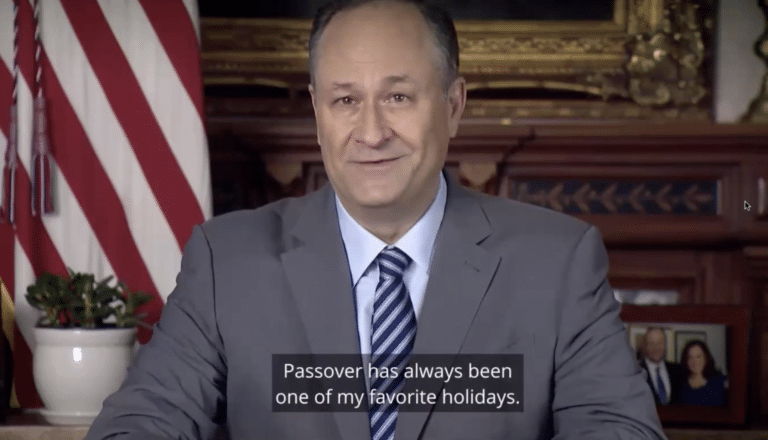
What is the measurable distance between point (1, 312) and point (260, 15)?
1.06 metres

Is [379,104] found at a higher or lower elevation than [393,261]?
higher

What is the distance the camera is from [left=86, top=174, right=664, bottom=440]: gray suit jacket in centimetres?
166

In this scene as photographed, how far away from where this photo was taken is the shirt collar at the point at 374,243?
1810 millimetres


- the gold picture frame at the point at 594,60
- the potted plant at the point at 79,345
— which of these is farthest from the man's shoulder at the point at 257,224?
the gold picture frame at the point at 594,60

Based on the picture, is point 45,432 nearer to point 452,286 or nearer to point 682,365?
point 452,286

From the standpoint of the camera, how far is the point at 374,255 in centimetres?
181

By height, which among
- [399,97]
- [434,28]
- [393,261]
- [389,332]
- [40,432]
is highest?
[434,28]

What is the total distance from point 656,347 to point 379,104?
1185 millimetres

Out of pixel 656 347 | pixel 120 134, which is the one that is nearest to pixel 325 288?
pixel 120 134

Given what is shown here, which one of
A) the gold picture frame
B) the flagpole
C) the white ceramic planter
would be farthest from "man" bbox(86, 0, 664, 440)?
the gold picture frame

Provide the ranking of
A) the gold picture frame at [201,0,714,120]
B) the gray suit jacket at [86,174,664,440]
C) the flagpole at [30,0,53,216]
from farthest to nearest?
the gold picture frame at [201,0,714,120] < the flagpole at [30,0,53,216] < the gray suit jacket at [86,174,664,440]

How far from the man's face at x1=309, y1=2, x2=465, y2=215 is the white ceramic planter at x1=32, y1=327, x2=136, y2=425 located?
791 millimetres

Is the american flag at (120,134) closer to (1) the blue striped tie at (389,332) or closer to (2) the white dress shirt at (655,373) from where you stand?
(1) the blue striped tie at (389,332)

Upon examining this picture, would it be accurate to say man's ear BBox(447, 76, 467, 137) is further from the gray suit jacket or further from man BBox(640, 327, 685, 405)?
man BBox(640, 327, 685, 405)
